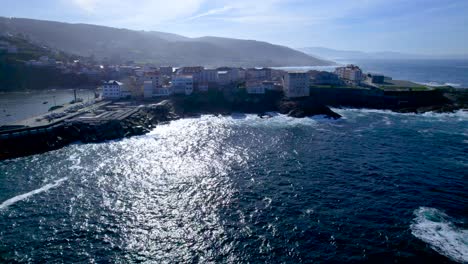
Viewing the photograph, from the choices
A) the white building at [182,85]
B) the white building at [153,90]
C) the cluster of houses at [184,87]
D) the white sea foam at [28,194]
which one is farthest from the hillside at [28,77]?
the white sea foam at [28,194]

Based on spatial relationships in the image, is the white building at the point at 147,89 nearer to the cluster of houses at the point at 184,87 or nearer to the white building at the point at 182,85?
the cluster of houses at the point at 184,87

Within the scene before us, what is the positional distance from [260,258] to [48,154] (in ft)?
116

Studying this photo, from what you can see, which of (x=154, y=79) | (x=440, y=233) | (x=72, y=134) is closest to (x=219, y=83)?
(x=154, y=79)

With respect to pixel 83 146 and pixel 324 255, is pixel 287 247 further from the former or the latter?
pixel 83 146

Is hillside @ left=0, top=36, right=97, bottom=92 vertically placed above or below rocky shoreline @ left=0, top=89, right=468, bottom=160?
above

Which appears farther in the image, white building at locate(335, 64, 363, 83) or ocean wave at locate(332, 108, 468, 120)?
white building at locate(335, 64, 363, 83)

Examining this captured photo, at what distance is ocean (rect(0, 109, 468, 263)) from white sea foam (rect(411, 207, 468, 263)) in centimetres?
10

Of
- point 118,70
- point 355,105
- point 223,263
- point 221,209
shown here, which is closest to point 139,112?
point 221,209

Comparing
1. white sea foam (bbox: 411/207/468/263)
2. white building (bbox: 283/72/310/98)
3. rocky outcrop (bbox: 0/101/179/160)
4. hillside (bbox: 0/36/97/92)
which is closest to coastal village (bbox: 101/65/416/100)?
white building (bbox: 283/72/310/98)

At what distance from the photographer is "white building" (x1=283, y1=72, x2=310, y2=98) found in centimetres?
7506

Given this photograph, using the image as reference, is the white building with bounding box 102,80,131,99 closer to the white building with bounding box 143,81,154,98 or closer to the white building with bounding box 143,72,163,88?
the white building with bounding box 143,81,154,98

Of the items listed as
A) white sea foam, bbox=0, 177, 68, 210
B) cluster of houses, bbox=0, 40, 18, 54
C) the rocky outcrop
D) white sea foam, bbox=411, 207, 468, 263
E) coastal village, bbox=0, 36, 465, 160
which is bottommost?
white sea foam, bbox=411, 207, 468, 263

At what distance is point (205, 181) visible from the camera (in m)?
32.4

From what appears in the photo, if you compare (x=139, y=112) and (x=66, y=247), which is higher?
(x=139, y=112)
